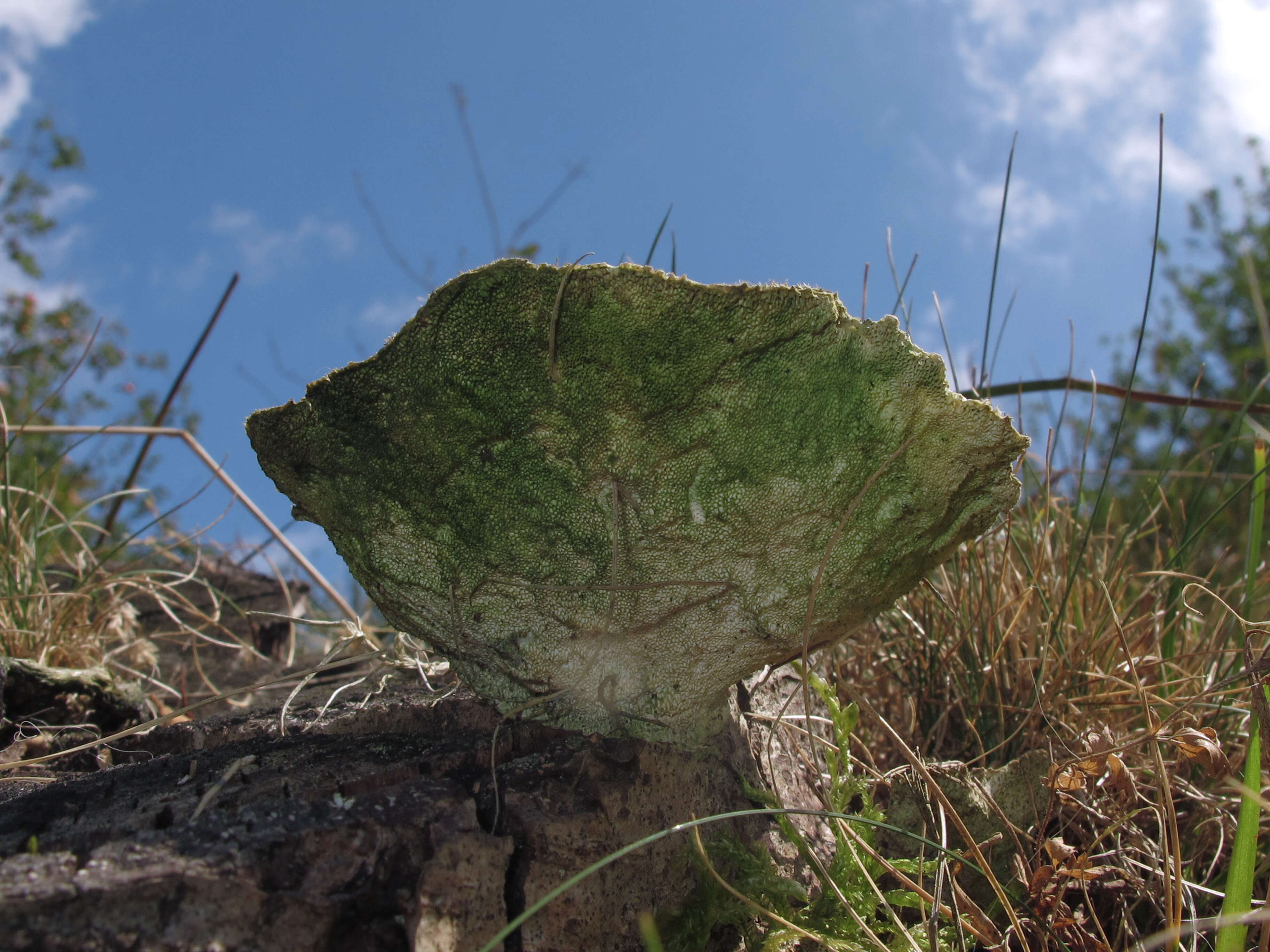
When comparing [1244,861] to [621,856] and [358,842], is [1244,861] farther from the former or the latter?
[358,842]

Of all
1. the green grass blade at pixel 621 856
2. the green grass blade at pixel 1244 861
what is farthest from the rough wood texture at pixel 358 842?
the green grass blade at pixel 1244 861

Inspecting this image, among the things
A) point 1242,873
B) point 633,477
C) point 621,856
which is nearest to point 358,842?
point 621,856

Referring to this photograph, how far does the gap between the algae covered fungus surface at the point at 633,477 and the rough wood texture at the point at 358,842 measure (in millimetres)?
116

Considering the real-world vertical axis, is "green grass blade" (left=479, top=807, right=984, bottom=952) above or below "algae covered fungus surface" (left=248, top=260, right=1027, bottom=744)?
below

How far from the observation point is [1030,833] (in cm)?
Result: 148

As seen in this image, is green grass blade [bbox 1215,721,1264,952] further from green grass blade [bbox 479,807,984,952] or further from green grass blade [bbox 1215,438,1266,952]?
green grass blade [bbox 479,807,984,952]

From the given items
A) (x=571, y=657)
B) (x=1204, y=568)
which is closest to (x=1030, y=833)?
(x=571, y=657)

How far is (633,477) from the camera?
3.67 feet

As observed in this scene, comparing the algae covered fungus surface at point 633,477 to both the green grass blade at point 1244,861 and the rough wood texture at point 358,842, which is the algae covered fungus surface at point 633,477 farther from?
the green grass blade at point 1244,861

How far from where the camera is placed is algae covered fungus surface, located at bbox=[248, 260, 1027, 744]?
1.01 metres

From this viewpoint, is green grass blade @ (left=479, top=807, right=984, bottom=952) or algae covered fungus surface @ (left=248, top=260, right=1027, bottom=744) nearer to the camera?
green grass blade @ (left=479, top=807, right=984, bottom=952)

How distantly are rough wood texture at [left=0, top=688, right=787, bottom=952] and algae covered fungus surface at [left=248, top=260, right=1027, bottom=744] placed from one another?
0.12 metres

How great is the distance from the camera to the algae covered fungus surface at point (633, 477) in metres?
1.01

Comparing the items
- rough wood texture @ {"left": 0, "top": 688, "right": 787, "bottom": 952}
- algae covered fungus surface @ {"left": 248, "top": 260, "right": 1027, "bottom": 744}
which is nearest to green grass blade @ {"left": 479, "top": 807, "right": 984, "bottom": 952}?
rough wood texture @ {"left": 0, "top": 688, "right": 787, "bottom": 952}
